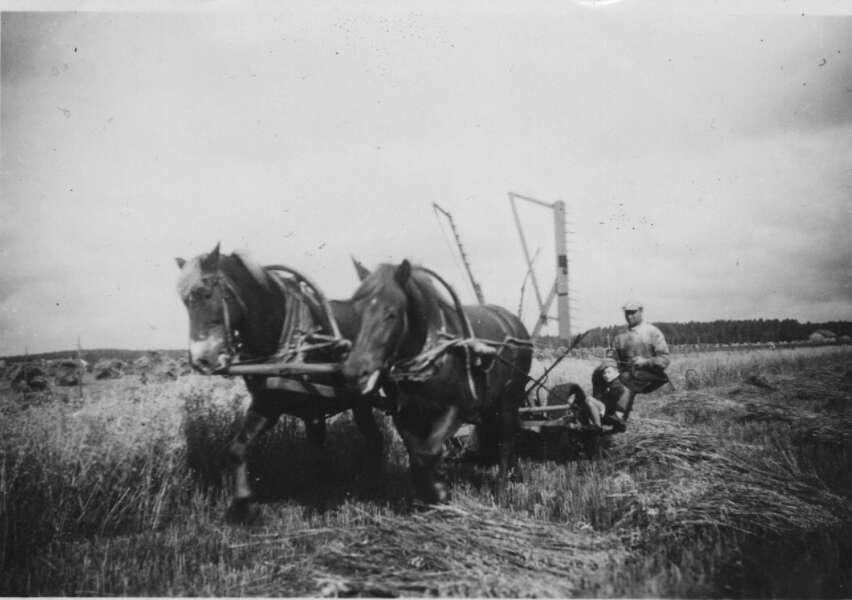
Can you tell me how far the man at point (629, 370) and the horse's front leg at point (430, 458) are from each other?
2.57 m

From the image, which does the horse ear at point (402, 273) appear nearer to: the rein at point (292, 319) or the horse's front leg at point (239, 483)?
→ the rein at point (292, 319)

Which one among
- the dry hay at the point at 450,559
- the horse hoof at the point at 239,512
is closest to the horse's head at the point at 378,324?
the dry hay at the point at 450,559

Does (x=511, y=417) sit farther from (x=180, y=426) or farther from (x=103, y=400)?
(x=103, y=400)

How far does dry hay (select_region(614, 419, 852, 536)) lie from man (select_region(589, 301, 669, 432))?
0.54 m

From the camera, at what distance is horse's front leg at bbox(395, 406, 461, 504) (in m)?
4.71

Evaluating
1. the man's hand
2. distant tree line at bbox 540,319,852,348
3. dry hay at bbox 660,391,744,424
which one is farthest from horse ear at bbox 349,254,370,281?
distant tree line at bbox 540,319,852,348

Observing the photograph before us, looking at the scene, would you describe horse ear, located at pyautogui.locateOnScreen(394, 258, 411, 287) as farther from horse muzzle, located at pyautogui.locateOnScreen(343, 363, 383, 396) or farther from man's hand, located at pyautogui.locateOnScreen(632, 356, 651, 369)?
man's hand, located at pyautogui.locateOnScreen(632, 356, 651, 369)

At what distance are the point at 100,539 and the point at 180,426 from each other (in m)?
1.52

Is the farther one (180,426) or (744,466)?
(180,426)

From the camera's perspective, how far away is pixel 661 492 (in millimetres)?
5160

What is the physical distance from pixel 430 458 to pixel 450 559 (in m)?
0.92

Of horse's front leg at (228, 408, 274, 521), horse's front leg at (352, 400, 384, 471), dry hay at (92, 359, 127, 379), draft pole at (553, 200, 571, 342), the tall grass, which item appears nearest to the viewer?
the tall grass

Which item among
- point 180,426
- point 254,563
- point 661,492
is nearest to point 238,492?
point 254,563

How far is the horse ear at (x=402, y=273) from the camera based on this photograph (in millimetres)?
4656
